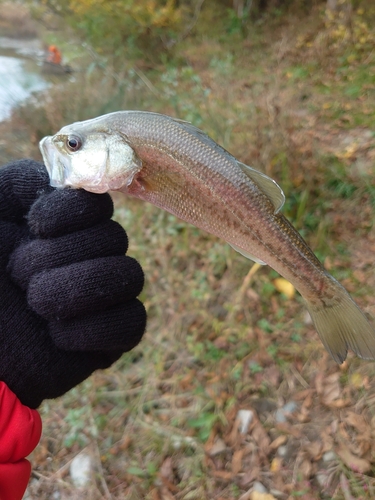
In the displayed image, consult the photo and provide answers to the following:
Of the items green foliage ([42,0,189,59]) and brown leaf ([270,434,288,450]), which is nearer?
brown leaf ([270,434,288,450])

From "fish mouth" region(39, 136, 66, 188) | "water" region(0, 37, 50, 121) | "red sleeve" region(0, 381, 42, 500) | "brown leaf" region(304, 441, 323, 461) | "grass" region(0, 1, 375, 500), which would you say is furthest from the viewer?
"water" region(0, 37, 50, 121)

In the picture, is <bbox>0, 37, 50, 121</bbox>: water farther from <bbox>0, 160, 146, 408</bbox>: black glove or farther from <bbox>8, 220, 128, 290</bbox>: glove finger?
<bbox>8, 220, 128, 290</bbox>: glove finger

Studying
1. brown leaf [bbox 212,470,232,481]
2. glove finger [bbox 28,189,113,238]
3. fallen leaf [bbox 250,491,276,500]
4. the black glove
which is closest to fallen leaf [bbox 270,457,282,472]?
fallen leaf [bbox 250,491,276,500]

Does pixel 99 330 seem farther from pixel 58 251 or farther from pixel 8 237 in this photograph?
pixel 8 237

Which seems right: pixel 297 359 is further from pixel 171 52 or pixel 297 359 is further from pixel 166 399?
pixel 171 52

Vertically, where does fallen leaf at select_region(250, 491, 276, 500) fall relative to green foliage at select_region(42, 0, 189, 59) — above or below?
below

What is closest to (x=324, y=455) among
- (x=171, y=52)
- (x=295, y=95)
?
(x=295, y=95)
